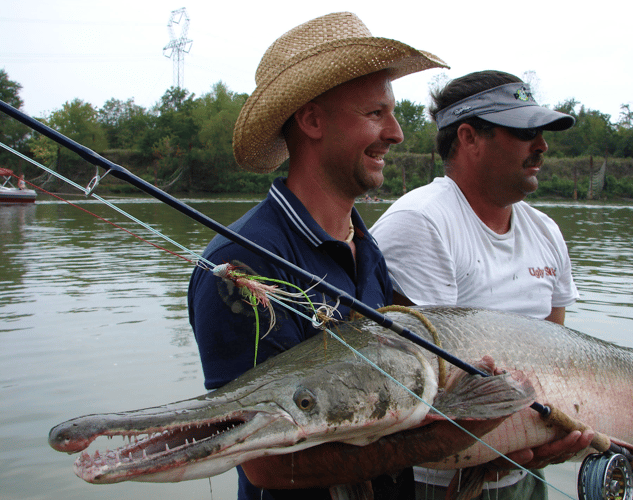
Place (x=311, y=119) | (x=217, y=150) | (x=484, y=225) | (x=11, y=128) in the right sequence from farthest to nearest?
(x=217, y=150) < (x=11, y=128) < (x=484, y=225) < (x=311, y=119)

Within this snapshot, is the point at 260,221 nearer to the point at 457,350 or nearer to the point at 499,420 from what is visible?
the point at 457,350

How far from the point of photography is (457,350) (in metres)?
2.05

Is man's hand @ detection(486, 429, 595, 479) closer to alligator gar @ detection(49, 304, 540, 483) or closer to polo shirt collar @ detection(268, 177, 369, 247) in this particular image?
alligator gar @ detection(49, 304, 540, 483)

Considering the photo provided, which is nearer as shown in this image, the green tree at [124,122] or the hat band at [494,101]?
the hat band at [494,101]

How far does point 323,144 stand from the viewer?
2.25 m

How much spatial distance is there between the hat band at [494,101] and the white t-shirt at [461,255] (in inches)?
16.1

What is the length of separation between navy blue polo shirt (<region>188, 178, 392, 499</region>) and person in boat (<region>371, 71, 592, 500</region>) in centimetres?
40

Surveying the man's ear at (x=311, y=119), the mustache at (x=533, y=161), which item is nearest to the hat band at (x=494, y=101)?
the mustache at (x=533, y=161)

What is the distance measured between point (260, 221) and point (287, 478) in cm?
88

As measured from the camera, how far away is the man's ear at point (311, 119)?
7.41 ft

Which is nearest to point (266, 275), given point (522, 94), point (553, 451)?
point (553, 451)

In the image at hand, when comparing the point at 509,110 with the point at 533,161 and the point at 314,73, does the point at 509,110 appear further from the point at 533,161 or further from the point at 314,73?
the point at 314,73

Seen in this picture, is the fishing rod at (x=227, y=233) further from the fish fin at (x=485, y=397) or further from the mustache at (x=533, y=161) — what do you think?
the mustache at (x=533, y=161)

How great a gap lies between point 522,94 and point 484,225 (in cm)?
86
